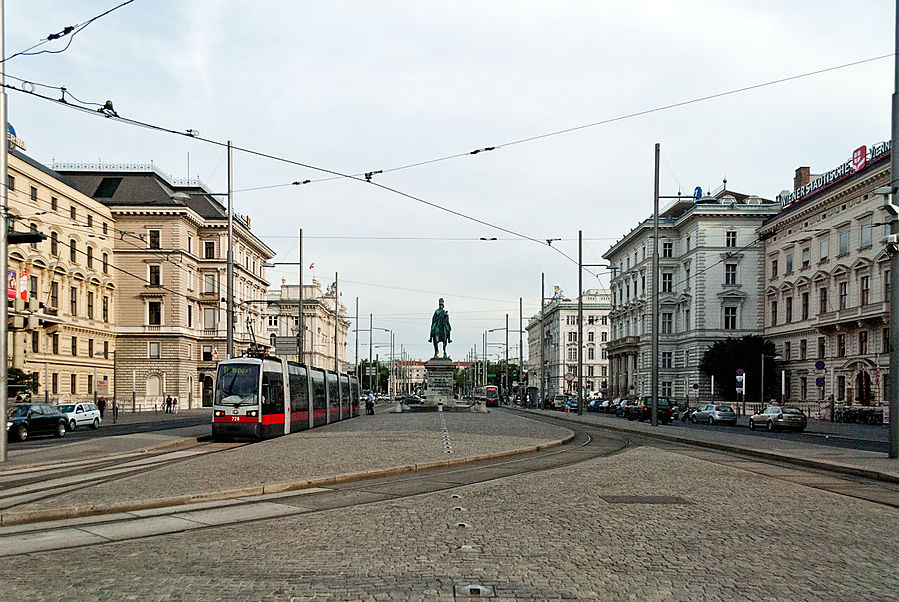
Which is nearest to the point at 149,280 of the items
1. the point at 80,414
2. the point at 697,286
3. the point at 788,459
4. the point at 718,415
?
the point at 80,414

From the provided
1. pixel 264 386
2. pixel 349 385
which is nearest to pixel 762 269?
pixel 349 385

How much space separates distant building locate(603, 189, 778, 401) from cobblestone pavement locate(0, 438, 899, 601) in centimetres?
6904

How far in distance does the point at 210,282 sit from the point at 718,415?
5118 centimetres

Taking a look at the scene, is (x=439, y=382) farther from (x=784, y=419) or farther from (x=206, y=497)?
(x=206, y=497)

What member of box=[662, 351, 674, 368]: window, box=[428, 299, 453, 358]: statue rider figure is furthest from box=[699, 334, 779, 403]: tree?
box=[428, 299, 453, 358]: statue rider figure

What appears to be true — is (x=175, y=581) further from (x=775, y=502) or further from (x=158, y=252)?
(x=158, y=252)

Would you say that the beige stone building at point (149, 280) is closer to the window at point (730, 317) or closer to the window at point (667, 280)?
the window at point (667, 280)

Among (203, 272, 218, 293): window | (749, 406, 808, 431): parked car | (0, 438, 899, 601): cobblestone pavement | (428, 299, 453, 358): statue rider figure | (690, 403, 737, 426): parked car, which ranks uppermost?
(203, 272, 218, 293): window

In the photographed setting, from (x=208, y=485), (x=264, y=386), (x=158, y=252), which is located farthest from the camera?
(x=158, y=252)

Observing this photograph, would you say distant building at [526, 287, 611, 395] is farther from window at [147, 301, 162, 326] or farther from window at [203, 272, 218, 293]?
window at [147, 301, 162, 326]

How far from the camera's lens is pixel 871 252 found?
5600 cm

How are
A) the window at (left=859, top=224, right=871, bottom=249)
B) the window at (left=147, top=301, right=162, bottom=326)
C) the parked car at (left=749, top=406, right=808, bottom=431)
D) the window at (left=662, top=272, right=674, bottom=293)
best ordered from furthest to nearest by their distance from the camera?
the window at (left=662, top=272, right=674, bottom=293)
the window at (left=147, top=301, right=162, bottom=326)
the window at (left=859, top=224, right=871, bottom=249)
the parked car at (left=749, top=406, right=808, bottom=431)

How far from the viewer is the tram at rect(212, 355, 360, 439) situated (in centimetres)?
2662

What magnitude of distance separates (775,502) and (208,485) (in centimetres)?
880
